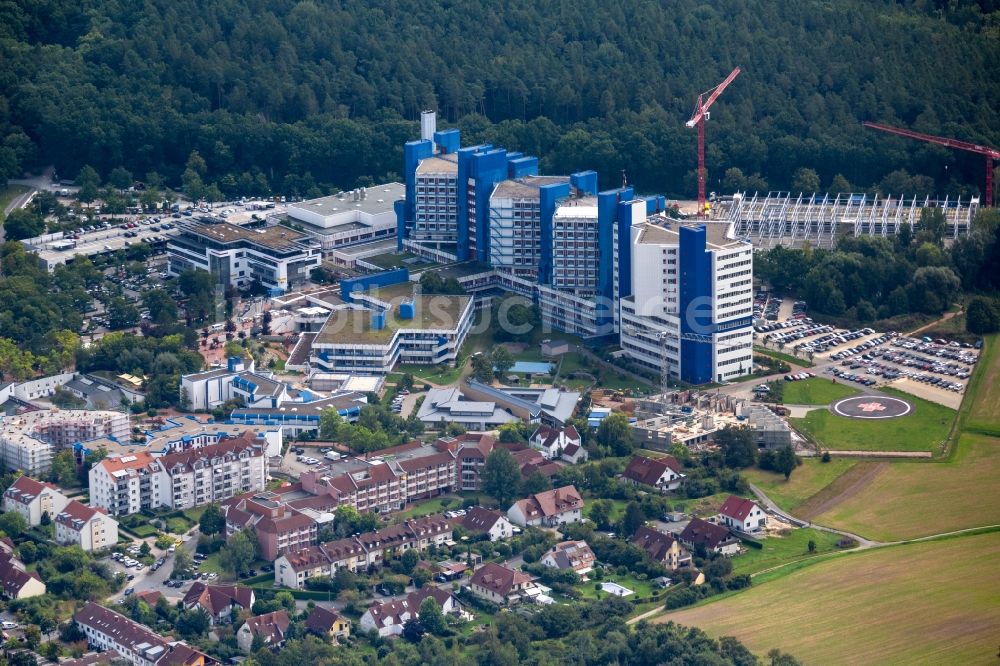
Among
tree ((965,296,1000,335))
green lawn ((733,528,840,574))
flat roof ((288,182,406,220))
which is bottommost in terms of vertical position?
green lawn ((733,528,840,574))

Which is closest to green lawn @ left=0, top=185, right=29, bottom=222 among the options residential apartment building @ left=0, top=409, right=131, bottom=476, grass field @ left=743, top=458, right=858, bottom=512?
residential apartment building @ left=0, top=409, right=131, bottom=476

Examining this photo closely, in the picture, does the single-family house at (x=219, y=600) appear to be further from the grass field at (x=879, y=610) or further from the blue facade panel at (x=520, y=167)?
the blue facade panel at (x=520, y=167)

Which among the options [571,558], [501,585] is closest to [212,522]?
[501,585]

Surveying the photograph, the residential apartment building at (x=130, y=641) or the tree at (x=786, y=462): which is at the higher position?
the tree at (x=786, y=462)

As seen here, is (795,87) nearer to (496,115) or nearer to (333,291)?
(496,115)

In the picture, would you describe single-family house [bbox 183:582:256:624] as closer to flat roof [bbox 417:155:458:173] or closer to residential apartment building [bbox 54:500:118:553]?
residential apartment building [bbox 54:500:118:553]

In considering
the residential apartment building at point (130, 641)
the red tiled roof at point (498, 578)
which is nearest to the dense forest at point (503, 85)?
the red tiled roof at point (498, 578)
